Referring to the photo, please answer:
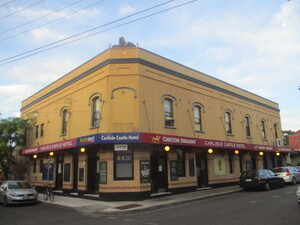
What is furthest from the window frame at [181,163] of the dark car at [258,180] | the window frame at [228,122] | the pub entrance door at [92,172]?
the window frame at [228,122]

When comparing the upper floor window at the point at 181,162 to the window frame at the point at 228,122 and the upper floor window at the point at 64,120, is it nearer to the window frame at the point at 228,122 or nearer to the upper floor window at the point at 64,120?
the window frame at the point at 228,122

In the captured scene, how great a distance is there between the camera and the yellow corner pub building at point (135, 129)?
48.1ft

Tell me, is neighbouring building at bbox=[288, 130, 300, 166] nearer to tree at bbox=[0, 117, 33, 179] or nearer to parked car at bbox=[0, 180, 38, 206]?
parked car at bbox=[0, 180, 38, 206]

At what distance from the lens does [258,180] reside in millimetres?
16641

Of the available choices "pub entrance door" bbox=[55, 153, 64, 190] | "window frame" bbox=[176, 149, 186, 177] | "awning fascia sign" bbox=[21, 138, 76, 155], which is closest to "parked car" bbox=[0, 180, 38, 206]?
"awning fascia sign" bbox=[21, 138, 76, 155]

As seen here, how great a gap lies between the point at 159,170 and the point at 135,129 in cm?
316

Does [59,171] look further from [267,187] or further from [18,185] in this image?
[267,187]

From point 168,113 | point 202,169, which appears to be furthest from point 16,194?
point 202,169

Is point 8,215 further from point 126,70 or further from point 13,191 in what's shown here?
point 126,70

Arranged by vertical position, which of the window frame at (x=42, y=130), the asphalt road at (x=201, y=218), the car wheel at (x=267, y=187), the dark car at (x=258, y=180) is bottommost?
the asphalt road at (x=201, y=218)

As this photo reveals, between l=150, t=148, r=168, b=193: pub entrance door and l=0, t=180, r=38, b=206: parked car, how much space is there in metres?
7.05

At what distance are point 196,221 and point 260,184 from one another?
9642mm

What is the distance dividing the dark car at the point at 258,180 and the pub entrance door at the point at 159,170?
5.51m

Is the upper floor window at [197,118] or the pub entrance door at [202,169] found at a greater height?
the upper floor window at [197,118]
